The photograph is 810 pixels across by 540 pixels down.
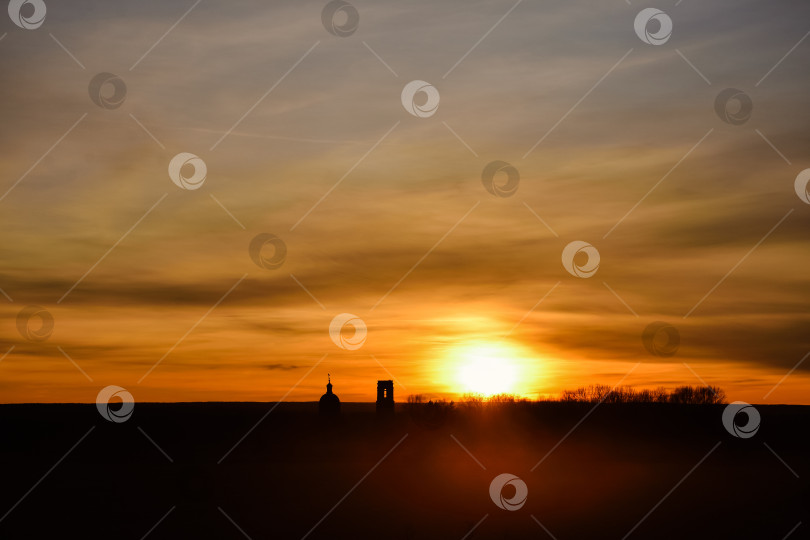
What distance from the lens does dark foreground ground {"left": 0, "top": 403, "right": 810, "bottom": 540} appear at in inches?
1017

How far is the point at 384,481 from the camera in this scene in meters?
36.0

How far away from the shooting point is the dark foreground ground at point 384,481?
25.8m
